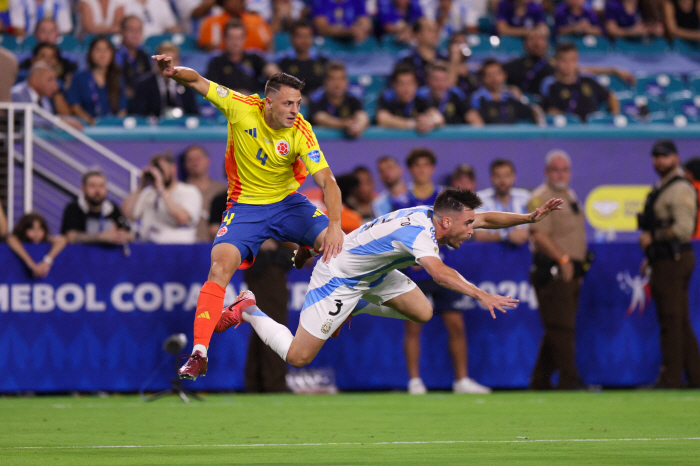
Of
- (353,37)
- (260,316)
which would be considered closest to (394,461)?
(260,316)

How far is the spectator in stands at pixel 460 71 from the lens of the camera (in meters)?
15.2

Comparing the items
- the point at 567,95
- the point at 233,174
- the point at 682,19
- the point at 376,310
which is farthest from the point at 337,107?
the point at 682,19

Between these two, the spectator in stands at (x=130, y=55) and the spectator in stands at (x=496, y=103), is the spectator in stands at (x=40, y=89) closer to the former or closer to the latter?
the spectator in stands at (x=130, y=55)

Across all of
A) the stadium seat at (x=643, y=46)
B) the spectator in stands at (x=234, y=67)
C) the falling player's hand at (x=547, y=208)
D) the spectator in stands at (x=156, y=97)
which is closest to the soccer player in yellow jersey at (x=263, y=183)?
the falling player's hand at (x=547, y=208)

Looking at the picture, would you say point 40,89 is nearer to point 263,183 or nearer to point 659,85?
point 263,183

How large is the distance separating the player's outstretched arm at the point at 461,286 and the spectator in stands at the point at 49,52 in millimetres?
9170

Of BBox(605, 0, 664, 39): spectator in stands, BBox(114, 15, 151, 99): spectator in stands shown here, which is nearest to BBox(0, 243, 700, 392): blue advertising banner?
BBox(114, 15, 151, 99): spectator in stands

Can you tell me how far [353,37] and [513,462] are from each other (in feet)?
40.9

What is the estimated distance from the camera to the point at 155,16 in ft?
55.1

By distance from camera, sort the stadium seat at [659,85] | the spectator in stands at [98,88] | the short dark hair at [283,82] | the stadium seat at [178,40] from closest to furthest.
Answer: the short dark hair at [283,82] < the spectator in stands at [98,88] < the stadium seat at [178,40] < the stadium seat at [659,85]

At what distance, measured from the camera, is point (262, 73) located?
1459cm

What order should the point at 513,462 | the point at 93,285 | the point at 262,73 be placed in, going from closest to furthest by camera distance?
the point at 513,462
the point at 93,285
the point at 262,73

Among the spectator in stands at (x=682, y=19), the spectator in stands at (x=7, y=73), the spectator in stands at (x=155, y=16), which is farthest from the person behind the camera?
the spectator in stands at (x=682, y=19)

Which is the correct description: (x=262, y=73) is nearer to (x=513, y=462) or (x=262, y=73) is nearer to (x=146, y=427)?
(x=146, y=427)
